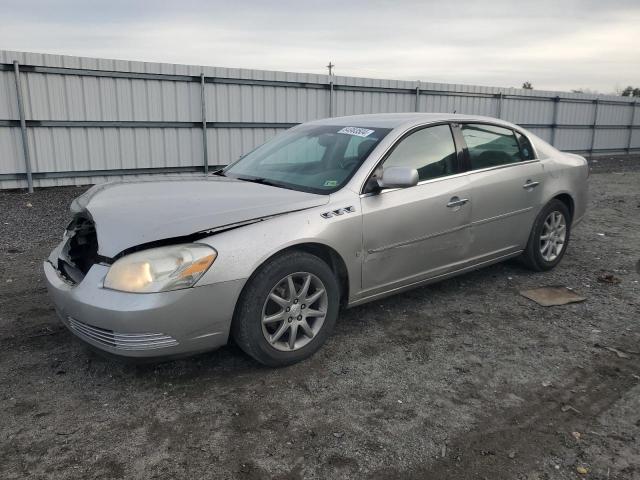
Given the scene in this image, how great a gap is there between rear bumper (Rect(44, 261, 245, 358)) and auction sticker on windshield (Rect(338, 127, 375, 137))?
1.65 m

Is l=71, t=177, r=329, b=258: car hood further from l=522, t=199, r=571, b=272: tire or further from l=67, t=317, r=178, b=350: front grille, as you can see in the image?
l=522, t=199, r=571, b=272: tire

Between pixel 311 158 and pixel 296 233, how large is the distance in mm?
1103

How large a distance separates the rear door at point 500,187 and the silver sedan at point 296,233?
0.05 ft

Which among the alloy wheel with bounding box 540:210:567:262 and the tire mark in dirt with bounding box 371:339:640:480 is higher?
the alloy wheel with bounding box 540:210:567:262

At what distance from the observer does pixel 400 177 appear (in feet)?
11.6

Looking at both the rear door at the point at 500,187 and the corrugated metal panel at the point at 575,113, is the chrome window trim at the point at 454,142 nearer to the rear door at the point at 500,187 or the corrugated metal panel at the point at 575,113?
the rear door at the point at 500,187

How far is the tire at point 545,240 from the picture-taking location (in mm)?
5039

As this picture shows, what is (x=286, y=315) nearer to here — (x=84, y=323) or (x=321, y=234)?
(x=321, y=234)

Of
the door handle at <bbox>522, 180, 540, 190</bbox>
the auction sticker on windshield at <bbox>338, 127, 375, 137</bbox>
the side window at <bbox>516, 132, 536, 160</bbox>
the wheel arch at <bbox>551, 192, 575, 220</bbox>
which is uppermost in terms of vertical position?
the auction sticker on windshield at <bbox>338, 127, 375, 137</bbox>

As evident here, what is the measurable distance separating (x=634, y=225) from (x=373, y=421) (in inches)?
261

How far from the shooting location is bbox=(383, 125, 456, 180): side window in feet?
12.9

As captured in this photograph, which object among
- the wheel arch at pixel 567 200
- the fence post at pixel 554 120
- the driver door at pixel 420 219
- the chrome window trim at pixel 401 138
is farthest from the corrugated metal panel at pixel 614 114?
the driver door at pixel 420 219

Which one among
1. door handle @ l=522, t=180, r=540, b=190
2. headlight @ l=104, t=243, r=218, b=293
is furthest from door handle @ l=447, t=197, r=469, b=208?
headlight @ l=104, t=243, r=218, b=293

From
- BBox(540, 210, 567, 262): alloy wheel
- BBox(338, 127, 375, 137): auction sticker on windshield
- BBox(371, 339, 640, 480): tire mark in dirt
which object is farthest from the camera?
BBox(540, 210, 567, 262): alloy wheel
